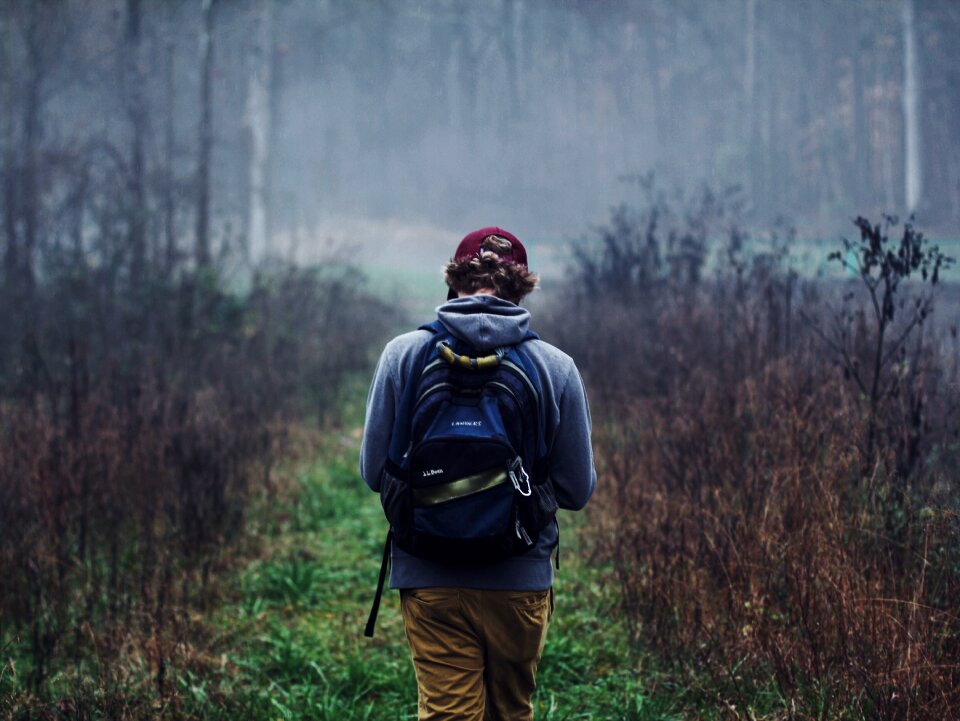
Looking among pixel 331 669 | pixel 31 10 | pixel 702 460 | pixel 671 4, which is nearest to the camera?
pixel 331 669

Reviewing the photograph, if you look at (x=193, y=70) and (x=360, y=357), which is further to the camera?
(x=193, y=70)

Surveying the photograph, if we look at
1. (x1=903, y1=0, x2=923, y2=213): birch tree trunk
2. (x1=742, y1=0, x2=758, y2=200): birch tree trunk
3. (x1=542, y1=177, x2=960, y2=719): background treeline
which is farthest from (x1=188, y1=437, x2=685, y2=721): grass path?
(x1=742, y1=0, x2=758, y2=200): birch tree trunk

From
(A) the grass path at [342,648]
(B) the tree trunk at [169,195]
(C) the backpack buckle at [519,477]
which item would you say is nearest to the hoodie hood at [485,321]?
(C) the backpack buckle at [519,477]

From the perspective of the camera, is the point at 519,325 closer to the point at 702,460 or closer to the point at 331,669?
the point at 331,669

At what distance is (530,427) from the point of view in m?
2.32

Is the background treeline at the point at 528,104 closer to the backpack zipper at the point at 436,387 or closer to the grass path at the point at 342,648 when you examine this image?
the grass path at the point at 342,648

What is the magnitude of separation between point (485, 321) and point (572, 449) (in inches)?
17.6

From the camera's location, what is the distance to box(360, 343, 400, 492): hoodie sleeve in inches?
93.4

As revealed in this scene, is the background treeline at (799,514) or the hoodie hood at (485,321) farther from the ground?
the hoodie hood at (485,321)

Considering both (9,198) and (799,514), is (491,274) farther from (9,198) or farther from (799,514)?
(9,198)

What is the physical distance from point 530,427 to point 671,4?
4590 centimetres

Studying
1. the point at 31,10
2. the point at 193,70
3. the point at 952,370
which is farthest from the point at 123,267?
the point at 193,70

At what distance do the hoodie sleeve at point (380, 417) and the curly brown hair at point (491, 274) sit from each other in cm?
28

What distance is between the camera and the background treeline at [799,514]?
291 cm
